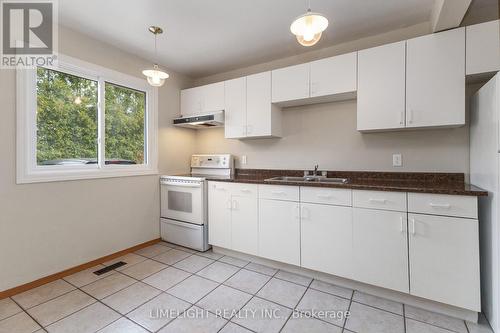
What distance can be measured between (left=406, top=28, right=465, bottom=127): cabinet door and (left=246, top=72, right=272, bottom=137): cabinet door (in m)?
1.38

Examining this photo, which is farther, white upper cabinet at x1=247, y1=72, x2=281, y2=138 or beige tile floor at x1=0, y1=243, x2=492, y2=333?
white upper cabinet at x1=247, y1=72, x2=281, y2=138

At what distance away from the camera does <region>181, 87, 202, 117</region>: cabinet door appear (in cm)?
332

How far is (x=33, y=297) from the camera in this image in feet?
6.44

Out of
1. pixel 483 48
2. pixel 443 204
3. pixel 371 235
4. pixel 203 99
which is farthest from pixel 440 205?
pixel 203 99

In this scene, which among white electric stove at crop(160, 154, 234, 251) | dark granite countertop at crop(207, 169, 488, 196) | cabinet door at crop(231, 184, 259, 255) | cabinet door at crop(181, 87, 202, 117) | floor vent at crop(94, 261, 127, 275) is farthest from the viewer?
cabinet door at crop(181, 87, 202, 117)

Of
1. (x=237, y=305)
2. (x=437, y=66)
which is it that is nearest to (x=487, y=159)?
(x=437, y=66)

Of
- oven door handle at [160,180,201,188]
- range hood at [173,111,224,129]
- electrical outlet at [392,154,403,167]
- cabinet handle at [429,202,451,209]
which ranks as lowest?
cabinet handle at [429,202,451,209]

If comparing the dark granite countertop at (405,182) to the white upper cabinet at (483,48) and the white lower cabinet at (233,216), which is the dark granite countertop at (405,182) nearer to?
the white lower cabinet at (233,216)

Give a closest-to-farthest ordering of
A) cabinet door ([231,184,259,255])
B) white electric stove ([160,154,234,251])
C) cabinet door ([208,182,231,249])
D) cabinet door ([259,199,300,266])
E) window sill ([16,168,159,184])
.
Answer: window sill ([16,168,159,184]), cabinet door ([259,199,300,266]), cabinet door ([231,184,259,255]), cabinet door ([208,182,231,249]), white electric stove ([160,154,234,251])

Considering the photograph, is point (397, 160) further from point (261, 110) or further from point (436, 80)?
point (261, 110)

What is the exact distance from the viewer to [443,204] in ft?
5.54

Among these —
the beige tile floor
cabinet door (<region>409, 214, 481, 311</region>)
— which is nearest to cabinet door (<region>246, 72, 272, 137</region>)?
the beige tile floor

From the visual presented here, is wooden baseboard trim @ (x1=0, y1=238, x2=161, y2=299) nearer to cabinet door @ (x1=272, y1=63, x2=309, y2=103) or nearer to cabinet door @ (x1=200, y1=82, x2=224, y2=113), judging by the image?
cabinet door @ (x1=200, y1=82, x2=224, y2=113)

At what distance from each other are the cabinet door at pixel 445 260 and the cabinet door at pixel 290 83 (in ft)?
5.17
